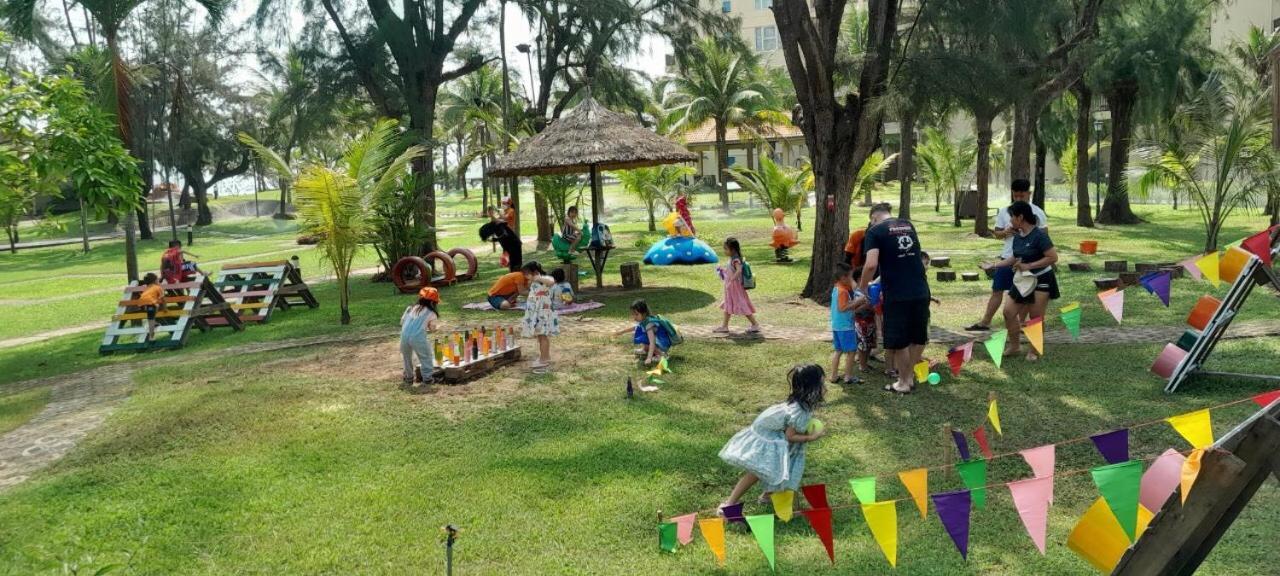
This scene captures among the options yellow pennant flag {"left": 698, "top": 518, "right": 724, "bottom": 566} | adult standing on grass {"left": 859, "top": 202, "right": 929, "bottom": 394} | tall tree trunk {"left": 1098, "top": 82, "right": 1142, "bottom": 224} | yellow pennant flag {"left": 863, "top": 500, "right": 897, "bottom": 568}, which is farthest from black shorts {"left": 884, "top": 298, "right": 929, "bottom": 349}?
tall tree trunk {"left": 1098, "top": 82, "right": 1142, "bottom": 224}

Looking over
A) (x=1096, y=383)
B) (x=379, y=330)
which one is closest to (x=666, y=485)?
(x=1096, y=383)

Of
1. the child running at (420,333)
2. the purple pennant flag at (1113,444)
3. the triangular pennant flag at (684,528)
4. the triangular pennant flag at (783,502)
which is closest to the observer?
the purple pennant flag at (1113,444)

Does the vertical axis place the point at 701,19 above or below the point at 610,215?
above

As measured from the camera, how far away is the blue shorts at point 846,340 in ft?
27.3

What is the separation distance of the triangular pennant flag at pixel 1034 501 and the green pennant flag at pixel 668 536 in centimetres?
196

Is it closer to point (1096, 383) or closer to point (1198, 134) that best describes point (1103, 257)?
point (1198, 134)

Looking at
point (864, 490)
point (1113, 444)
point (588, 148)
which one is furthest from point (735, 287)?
point (1113, 444)

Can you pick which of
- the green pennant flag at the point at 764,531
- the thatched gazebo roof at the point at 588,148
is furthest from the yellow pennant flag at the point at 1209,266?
the thatched gazebo roof at the point at 588,148

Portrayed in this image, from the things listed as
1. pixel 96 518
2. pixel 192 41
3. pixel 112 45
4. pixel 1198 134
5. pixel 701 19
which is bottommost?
pixel 96 518

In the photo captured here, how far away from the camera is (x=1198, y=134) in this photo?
55.1ft

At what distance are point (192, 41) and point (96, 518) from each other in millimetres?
41613

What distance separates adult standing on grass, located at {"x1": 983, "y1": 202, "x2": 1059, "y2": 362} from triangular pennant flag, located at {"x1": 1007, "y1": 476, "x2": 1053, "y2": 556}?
16.6ft

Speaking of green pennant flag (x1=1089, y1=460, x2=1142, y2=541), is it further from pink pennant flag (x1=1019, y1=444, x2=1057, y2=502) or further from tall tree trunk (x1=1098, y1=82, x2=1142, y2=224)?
tall tree trunk (x1=1098, y1=82, x2=1142, y2=224)

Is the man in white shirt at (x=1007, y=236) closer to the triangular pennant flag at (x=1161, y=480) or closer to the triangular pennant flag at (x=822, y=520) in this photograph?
the triangular pennant flag at (x=822, y=520)
